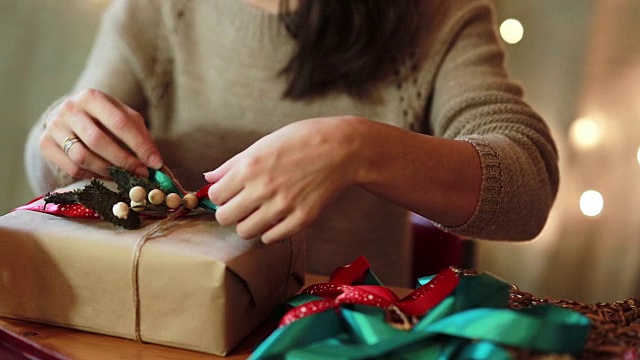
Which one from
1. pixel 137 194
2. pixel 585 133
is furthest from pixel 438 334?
pixel 585 133

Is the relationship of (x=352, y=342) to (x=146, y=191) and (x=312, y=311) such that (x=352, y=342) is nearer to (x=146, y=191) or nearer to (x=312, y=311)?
(x=312, y=311)

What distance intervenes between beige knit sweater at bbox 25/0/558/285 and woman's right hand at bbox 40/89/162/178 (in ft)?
0.37

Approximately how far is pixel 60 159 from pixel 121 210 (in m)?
0.19

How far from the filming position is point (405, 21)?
0.80 m

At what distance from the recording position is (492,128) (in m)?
0.71

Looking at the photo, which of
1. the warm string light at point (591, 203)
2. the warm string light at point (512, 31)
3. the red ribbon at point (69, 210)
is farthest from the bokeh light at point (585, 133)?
the red ribbon at point (69, 210)

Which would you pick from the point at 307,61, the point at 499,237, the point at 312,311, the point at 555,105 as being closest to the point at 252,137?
the point at 307,61

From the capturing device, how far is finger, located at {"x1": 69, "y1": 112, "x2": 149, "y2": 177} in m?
0.57

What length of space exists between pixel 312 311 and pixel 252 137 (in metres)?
0.48

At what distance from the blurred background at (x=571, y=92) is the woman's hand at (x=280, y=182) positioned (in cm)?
117

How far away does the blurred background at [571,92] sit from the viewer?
1493 mm

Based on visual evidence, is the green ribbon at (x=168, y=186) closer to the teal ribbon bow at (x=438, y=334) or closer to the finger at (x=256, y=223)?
the finger at (x=256, y=223)

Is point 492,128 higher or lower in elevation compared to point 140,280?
higher

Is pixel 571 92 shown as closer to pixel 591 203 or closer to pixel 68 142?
pixel 591 203
